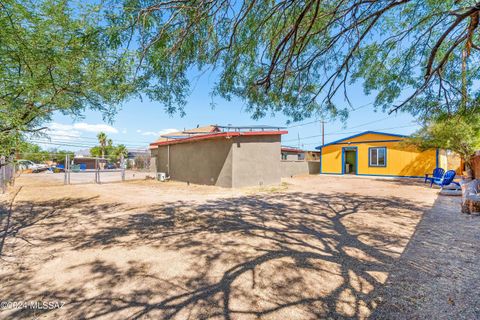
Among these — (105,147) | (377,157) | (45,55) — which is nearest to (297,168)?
(377,157)

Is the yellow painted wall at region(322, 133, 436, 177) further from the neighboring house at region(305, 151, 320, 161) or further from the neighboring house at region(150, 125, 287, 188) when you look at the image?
the neighboring house at region(150, 125, 287, 188)

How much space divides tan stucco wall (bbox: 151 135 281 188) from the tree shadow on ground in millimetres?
5255

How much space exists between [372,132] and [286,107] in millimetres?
14406

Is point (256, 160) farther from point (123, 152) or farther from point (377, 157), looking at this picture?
point (123, 152)

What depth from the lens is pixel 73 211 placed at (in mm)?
6066

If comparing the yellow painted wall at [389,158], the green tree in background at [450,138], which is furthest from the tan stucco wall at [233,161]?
the yellow painted wall at [389,158]

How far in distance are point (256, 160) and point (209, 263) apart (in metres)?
8.86

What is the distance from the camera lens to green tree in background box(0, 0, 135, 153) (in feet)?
9.10

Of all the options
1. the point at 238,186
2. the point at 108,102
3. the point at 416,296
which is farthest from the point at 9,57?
the point at 238,186

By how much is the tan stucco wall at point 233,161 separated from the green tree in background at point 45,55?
7529 mm

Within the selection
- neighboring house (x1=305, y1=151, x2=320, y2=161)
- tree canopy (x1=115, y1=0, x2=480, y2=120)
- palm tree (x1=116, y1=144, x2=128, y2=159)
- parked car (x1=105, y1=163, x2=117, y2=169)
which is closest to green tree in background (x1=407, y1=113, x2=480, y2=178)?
tree canopy (x1=115, y1=0, x2=480, y2=120)

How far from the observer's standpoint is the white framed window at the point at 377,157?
1609 centimetres

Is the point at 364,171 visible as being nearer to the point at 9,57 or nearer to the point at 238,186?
the point at 238,186

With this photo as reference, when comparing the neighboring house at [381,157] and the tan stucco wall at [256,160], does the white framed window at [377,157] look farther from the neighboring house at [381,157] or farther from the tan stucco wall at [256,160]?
the tan stucco wall at [256,160]
